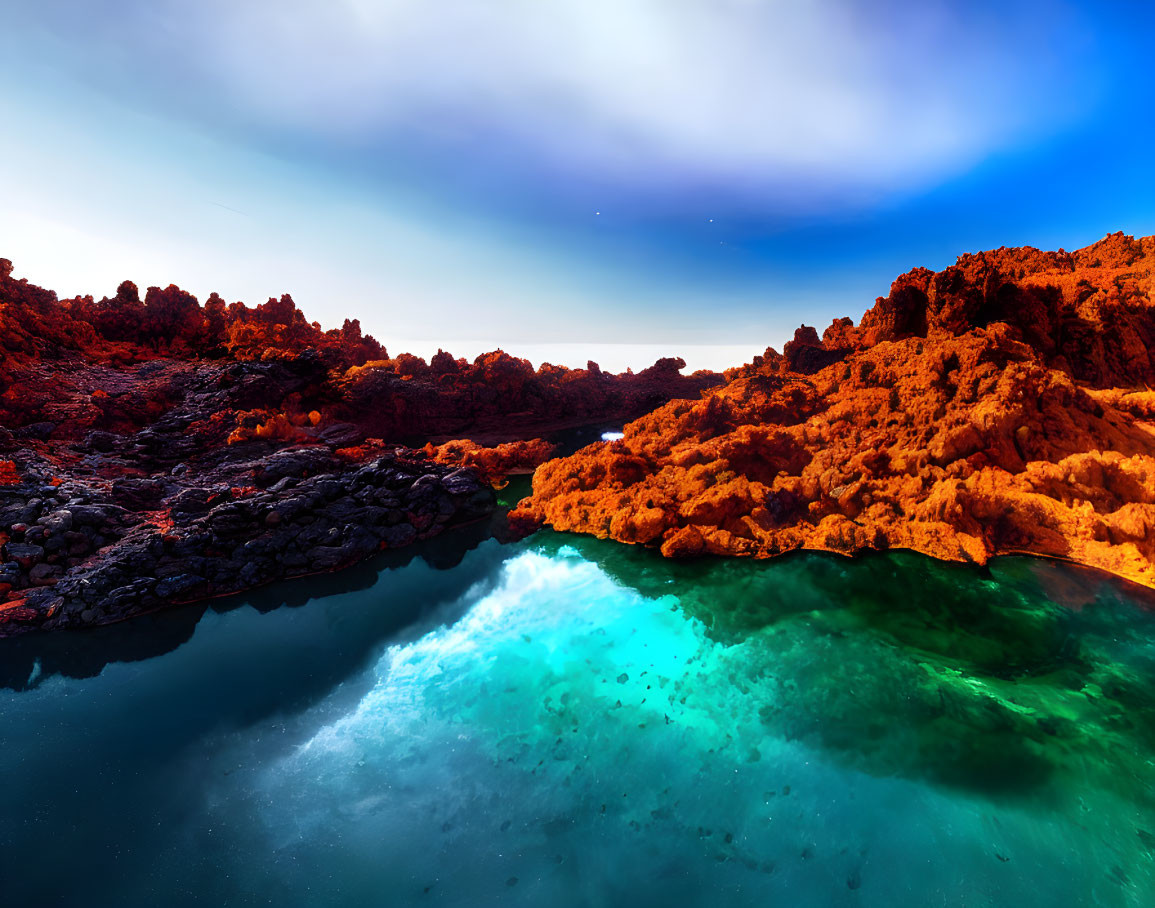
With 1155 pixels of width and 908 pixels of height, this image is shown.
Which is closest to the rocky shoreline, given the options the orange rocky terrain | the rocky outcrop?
the rocky outcrop

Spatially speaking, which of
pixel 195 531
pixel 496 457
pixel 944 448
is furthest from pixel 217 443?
pixel 944 448

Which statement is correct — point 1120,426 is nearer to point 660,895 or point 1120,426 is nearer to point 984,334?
point 984,334

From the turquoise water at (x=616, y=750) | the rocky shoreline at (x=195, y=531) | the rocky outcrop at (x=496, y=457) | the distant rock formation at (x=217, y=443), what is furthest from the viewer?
the rocky outcrop at (x=496, y=457)

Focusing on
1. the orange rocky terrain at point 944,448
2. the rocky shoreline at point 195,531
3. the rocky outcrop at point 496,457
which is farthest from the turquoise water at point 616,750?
the rocky outcrop at point 496,457

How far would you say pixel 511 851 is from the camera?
487cm

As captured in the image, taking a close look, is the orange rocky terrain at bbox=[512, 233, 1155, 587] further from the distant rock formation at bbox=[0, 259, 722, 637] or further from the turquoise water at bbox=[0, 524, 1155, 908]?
the distant rock formation at bbox=[0, 259, 722, 637]

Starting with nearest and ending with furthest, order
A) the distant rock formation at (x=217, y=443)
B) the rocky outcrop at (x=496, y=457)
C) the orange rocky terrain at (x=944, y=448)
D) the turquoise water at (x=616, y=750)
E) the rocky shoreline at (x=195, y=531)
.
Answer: the turquoise water at (x=616, y=750), the orange rocky terrain at (x=944, y=448), the rocky shoreline at (x=195, y=531), the distant rock formation at (x=217, y=443), the rocky outcrop at (x=496, y=457)

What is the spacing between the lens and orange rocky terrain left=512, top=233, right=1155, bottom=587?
944cm

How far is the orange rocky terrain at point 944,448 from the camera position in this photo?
944 cm

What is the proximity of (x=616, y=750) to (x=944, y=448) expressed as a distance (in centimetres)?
1082

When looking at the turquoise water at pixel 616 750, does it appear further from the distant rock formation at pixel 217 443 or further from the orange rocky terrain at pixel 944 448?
the distant rock formation at pixel 217 443

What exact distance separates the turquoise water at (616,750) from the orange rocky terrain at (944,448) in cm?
120

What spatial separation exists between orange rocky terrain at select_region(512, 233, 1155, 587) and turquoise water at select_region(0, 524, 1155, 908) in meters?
1.20

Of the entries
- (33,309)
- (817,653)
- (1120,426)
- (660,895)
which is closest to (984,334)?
(1120,426)
